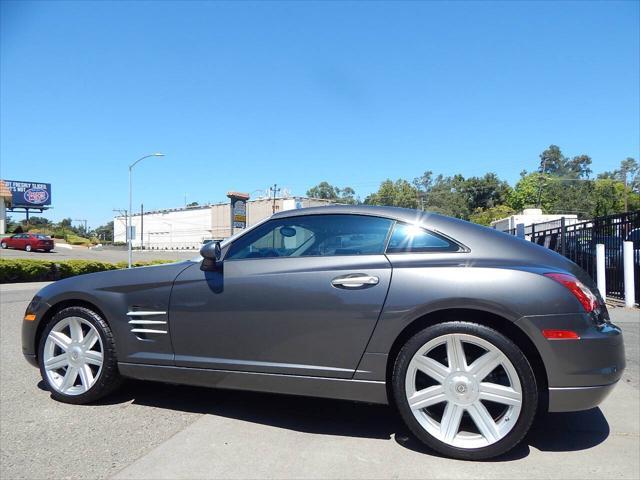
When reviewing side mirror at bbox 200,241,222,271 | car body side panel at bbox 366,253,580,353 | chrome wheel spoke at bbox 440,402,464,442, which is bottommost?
chrome wheel spoke at bbox 440,402,464,442

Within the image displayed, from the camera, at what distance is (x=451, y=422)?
2.85 m

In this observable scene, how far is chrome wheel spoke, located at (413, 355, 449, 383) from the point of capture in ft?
9.38

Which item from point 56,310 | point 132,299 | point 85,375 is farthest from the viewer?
point 56,310

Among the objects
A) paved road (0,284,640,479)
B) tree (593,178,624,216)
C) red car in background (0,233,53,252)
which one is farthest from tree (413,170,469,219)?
paved road (0,284,640,479)

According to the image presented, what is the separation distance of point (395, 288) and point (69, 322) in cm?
256

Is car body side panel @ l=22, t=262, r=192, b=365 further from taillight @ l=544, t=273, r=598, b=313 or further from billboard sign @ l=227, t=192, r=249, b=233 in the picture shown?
billboard sign @ l=227, t=192, r=249, b=233

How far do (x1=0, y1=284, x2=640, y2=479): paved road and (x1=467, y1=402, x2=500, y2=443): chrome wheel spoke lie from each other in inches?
7.0

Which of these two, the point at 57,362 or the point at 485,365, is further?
the point at 57,362

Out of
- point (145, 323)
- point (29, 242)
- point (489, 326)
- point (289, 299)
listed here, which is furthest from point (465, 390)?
point (29, 242)

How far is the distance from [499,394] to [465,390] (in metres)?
0.19

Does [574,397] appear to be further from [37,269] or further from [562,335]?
[37,269]

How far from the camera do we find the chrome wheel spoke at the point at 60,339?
3723 mm

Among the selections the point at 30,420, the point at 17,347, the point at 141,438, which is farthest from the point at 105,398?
the point at 17,347

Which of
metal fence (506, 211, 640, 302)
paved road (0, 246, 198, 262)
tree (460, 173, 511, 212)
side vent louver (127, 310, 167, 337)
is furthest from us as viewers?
tree (460, 173, 511, 212)
